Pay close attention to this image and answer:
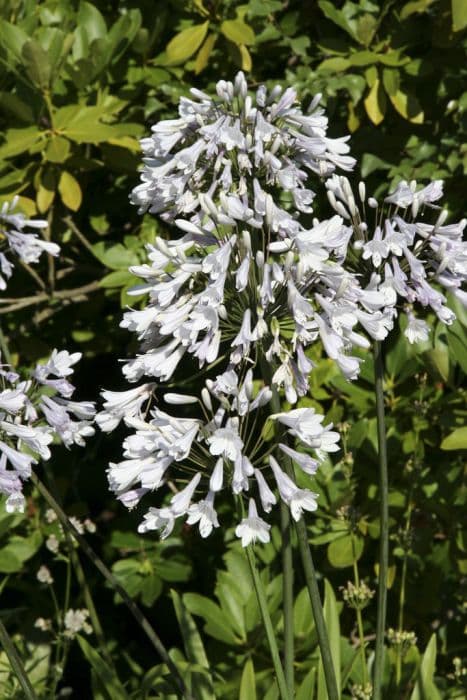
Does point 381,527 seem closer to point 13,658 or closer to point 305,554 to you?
point 305,554

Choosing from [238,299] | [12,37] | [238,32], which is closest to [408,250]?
[238,299]

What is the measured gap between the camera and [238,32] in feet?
11.7

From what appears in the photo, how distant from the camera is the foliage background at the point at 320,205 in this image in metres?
3.42

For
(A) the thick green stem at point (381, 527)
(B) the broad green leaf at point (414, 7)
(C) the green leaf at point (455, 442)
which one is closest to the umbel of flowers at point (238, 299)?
(A) the thick green stem at point (381, 527)

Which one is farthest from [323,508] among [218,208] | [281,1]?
[281,1]

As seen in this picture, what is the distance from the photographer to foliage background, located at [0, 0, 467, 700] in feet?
11.2

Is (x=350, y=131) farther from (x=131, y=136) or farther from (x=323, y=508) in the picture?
(x=323, y=508)

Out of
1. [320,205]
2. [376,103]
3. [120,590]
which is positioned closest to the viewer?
[120,590]

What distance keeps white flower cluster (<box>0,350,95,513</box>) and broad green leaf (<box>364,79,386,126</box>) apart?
163 centimetres

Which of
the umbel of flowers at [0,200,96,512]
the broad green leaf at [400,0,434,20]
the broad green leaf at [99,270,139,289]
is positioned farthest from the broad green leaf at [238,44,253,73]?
the umbel of flowers at [0,200,96,512]

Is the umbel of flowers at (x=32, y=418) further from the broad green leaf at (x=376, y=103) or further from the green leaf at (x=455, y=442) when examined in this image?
the broad green leaf at (x=376, y=103)

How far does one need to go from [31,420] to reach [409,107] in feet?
6.37

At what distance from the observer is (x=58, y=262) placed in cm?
453

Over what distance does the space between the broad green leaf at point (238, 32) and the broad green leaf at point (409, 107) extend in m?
0.58
